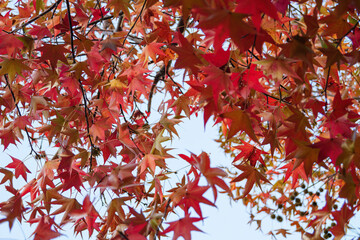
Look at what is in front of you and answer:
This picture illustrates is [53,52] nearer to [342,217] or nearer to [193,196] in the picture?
[193,196]

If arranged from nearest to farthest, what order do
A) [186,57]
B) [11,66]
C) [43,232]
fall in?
[186,57]
[43,232]
[11,66]

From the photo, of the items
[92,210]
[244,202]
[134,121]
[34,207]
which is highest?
[244,202]

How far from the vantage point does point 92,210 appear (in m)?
1.07

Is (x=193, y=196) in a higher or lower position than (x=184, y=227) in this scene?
higher

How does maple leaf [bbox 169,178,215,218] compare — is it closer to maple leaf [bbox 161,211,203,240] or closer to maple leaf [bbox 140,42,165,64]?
maple leaf [bbox 161,211,203,240]

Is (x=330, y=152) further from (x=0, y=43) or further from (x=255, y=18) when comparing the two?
(x=0, y=43)

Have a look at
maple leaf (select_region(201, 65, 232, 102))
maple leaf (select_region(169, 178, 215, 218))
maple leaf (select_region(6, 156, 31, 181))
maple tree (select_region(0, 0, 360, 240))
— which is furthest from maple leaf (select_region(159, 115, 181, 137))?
maple leaf (select_region(6, 156, 31, 181))

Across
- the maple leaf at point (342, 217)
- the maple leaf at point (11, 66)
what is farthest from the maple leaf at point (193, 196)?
the maple leaf at point (11, 66)

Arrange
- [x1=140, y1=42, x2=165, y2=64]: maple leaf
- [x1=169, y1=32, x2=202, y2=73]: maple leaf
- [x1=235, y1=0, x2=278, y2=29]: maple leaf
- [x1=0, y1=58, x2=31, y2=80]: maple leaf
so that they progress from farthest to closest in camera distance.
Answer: [x1=140, y1=42, x2=165, y2=64]: maple leaf < [x1=0, y1=58, x2=31, y2=80]: maple leaf < [x1=169, y1=32, x2=202, y2=73]: maple leaf < [x1=235, y1=0, x2=278, y2=29]: maple leaf

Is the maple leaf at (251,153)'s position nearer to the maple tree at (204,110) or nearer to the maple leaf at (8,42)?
the maple tree at (204,110)

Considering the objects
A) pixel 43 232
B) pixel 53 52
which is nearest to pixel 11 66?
pixel 53 52

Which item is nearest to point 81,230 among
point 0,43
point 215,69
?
point 0,43

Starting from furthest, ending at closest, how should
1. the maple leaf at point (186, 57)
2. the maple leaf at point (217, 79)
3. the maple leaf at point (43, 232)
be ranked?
the maple leaf at point (43, 232) → the maple leaf at point (186, 57) → the maple leaf at point (217, 79)

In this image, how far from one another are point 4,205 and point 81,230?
12.1 inches
